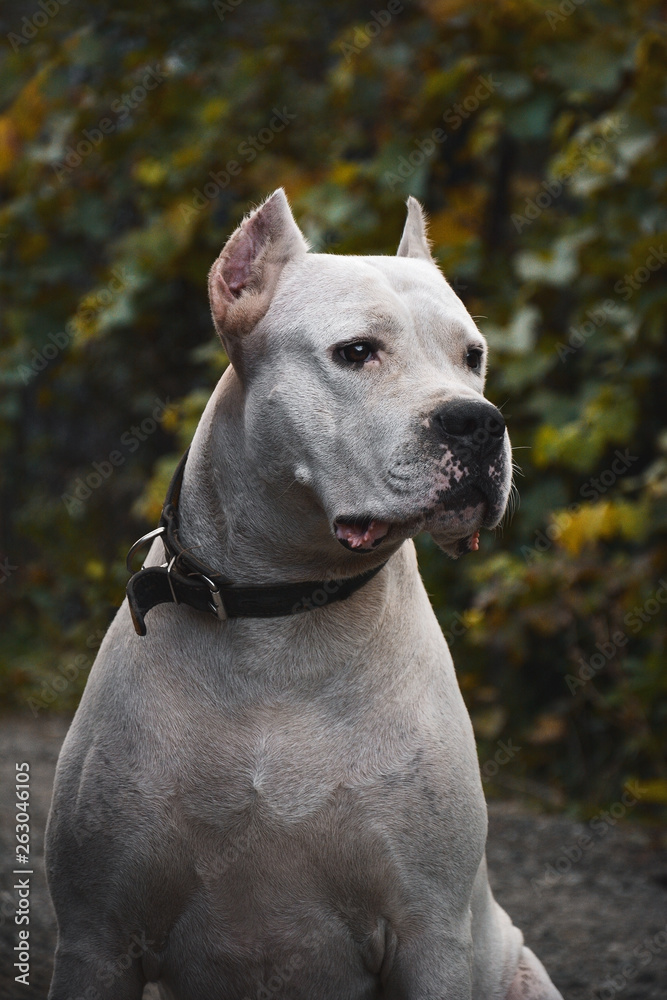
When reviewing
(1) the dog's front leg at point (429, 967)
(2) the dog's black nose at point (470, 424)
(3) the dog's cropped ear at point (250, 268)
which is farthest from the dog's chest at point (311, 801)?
(3) the dog's cropped ear at point (250, 268)

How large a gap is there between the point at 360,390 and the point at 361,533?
269mm

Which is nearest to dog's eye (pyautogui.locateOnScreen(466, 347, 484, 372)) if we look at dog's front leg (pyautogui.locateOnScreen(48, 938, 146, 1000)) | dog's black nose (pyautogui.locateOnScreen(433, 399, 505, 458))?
dog's black nose (pyautogui.locateOnScreen(433, 399, 505, 458))

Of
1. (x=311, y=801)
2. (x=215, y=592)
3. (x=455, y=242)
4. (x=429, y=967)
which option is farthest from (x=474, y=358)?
(x=455, y=242)

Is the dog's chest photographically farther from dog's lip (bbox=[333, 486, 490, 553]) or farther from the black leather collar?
dog's lip (bbox=[333, 486, 490, 553])

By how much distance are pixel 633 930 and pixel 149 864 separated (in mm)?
2270

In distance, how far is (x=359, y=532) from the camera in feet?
6.98

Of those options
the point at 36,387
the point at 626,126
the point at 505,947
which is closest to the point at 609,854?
the point at 505,947

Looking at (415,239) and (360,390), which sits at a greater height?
(360,390)

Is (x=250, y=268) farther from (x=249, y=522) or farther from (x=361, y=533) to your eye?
(x=361, y=533)

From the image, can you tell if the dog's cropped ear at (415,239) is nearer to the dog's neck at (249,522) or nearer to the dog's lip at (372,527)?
the dog's neck at (249,522)

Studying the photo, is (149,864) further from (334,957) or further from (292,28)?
(292,28)

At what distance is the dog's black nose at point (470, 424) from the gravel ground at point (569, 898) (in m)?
1.92

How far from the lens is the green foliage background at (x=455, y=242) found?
4.73m

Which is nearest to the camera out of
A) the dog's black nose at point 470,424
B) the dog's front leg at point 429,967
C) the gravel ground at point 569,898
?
the dog's black nose at point 470,424
